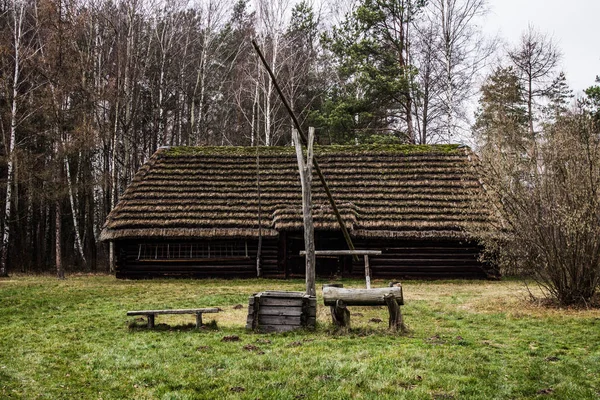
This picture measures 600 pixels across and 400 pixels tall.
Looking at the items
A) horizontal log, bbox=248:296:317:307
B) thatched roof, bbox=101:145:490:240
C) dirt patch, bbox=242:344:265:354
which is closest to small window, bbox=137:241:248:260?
thatched roof, bbox=101:145:490:240

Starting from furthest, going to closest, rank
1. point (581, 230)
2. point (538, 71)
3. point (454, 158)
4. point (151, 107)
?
point (151, 107) → point (538, 71) → point (454, 158) → point (581, 230)

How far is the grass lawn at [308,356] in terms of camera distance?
6160mm

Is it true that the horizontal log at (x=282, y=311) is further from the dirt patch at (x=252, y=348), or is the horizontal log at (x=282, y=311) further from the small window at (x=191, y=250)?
the small window at (x=191, y=250)

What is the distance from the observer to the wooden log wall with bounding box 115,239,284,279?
70.0 ft

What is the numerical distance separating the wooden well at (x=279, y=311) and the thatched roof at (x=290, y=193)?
33.3ft

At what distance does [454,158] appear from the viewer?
2403cm

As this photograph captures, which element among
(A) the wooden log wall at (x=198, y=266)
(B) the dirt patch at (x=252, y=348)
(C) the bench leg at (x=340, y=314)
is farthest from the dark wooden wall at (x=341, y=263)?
(B) the dirt patch at (x=252, y=348)

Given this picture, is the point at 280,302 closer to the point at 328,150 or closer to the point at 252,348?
the point at 252,348

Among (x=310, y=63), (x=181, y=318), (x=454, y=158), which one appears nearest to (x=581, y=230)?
(x=181, y=318)

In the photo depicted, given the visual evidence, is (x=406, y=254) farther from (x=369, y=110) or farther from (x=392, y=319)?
(x=369, y=110)

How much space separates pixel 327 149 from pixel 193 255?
790cm

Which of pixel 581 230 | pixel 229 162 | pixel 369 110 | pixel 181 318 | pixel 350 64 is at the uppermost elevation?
pixel 350 64

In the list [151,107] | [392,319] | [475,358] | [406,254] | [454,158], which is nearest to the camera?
[475,358]

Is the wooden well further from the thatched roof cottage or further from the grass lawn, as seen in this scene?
the thatched roof cottage
